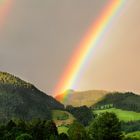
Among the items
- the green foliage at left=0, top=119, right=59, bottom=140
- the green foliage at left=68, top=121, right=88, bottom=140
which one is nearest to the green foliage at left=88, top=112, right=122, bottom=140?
the green foliage at left=68, top=121, right=88, bottom=140

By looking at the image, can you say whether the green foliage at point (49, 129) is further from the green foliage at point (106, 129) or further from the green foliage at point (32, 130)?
the green foliage at point (106, 129)

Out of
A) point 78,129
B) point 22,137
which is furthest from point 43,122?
point 22,137

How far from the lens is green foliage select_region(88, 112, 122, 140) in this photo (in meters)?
134

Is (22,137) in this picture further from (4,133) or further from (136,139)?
(136,139)

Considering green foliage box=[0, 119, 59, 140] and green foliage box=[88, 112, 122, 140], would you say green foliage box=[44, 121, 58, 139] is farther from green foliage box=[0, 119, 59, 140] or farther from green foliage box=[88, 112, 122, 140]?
green foliage box=[88, 112, 122, 140]

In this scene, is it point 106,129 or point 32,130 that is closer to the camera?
point 106,129

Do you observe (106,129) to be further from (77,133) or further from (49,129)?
(49,129)

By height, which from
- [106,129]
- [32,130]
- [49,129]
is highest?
[49,129]

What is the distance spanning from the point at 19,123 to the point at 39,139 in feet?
48.8

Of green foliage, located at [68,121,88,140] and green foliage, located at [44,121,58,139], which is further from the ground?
green foliage, located at [44,121,58,139]

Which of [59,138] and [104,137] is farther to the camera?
[59,138]

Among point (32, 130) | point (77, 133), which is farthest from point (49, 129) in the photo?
point (77, 133)

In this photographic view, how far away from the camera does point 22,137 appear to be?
418ft

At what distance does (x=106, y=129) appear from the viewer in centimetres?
13438
